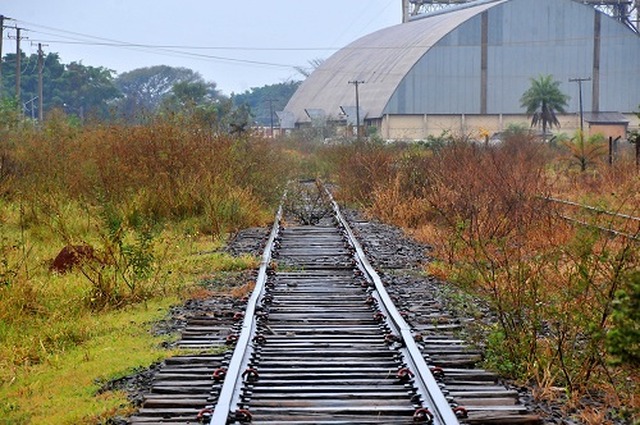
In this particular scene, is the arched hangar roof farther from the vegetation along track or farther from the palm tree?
the vegetation along track

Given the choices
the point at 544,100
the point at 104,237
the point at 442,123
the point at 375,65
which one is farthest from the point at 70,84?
the point at 104,237

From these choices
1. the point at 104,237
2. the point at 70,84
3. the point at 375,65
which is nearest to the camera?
the point at 104,237

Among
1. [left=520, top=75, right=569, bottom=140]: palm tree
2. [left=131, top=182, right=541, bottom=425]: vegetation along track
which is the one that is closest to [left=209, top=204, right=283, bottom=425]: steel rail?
[left=131, top=182, right=541, bottom=425]: vegetation along track

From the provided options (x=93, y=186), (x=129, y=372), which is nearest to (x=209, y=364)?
(x=129, y=372)

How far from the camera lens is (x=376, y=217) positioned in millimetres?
22328

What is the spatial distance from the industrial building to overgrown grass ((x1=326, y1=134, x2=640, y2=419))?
3338 centimetres

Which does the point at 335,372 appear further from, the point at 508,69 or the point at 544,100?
the point at 508,69

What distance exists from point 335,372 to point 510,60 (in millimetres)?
67207

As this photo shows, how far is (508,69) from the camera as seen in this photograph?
72375mm

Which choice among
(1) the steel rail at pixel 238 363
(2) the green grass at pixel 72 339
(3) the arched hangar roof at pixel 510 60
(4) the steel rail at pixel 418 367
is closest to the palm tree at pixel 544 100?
(3) the arched hangar roof at pixel 510 60

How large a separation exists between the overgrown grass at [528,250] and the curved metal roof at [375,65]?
3531 centimetres

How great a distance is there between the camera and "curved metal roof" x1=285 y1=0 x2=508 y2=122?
73.8 metres

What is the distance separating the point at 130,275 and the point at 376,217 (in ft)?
35.9

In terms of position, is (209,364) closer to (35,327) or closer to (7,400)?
(7,400)
